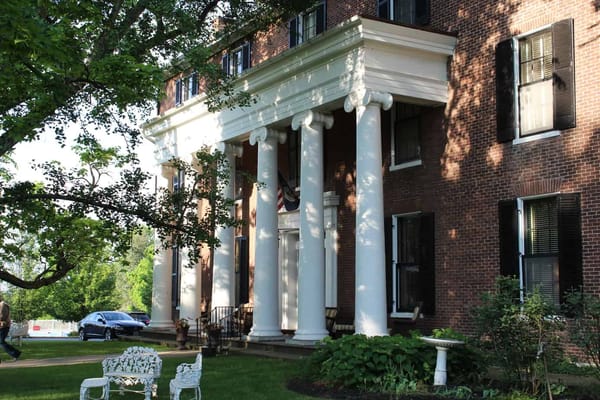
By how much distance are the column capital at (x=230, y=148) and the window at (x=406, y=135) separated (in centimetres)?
585

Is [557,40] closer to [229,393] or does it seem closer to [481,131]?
[481,131]

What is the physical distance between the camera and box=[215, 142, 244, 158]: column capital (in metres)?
22.2

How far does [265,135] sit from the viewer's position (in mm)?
19797

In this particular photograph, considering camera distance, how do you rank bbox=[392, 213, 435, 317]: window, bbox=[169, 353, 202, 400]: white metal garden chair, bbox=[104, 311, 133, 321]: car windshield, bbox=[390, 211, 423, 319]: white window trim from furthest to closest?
bbox=[104, 311, 133, 321]: car windshield < bbox=[390, 211, 423, 319]: white window trim < bbox=[392, 213, 435, 317]: window < bbox=[169, 353, 202, 400]: white metal garden chair

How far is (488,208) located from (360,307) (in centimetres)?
338

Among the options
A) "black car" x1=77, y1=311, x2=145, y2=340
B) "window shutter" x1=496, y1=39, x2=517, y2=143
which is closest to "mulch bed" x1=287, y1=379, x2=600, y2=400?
"window shutter" x1=496, y1=39, x2=517, y2=143

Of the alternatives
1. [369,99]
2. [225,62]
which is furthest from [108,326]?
[369,99]

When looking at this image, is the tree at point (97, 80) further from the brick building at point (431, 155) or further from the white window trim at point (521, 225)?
the white window trim at point (521, 225)

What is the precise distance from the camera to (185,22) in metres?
14.7

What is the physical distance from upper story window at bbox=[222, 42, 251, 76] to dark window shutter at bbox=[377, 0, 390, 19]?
662 cm

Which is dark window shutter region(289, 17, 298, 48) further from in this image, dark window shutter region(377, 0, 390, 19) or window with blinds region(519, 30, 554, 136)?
window with blinds region(519, 30, 554, 136)

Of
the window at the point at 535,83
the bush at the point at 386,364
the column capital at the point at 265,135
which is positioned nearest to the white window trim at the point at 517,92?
the window at the point at 535,83

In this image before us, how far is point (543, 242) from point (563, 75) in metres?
3.19

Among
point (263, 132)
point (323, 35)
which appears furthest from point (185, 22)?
point (263, 132)
